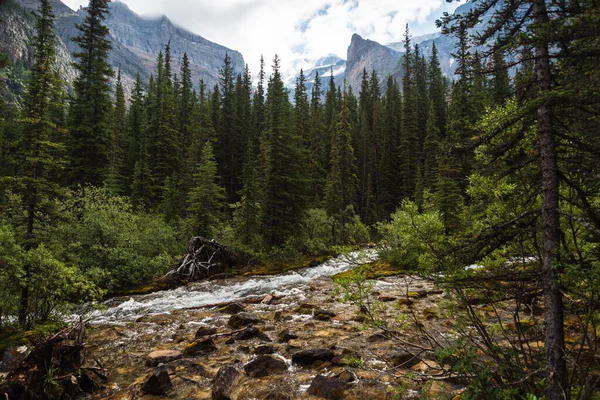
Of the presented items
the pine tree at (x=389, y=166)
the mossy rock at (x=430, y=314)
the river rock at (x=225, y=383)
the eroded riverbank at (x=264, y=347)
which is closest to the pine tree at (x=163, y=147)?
the eroded riverbank at (x=264, y=347)

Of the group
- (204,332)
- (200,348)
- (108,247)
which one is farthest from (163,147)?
(200,348)

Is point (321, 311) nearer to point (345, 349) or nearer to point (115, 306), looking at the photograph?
point (345, 349)

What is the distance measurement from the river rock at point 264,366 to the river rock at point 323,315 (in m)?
4.17

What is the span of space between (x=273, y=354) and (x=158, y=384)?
3.21 m

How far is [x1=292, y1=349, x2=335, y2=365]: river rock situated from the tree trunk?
550cm

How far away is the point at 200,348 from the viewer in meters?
9.95

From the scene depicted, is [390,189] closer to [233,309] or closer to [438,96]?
[438,96]

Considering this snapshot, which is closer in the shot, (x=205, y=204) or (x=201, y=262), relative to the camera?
(x=201, y=262)

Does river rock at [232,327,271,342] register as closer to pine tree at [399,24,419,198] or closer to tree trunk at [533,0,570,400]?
tree trunk at [533,0,570,400]

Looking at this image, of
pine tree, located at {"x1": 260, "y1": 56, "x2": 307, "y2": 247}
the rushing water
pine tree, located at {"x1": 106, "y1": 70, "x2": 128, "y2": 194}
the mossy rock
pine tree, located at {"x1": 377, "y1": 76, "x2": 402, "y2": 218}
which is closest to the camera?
the mossy rock

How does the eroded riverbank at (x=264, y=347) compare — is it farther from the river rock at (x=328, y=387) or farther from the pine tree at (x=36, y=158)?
the pine tree at (x=36, y=158)

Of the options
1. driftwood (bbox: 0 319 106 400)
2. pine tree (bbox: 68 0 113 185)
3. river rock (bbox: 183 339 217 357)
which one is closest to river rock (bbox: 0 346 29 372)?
driftwood (bbox: 0 319 106 400)

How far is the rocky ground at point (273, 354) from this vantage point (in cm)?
721

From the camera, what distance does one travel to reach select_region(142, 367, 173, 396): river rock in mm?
7531
